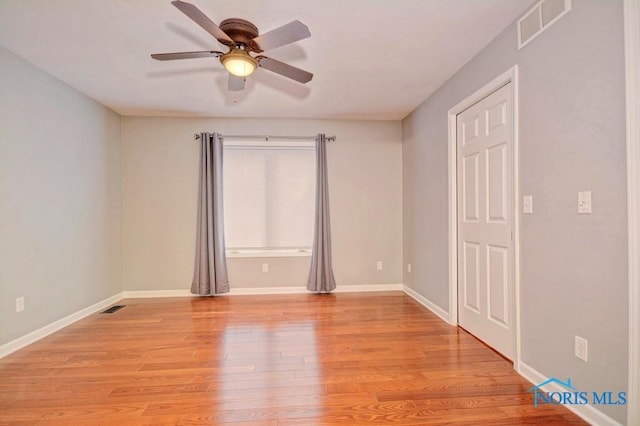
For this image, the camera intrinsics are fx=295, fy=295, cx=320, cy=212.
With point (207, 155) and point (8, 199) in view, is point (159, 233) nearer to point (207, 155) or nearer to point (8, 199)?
point (207, 155)

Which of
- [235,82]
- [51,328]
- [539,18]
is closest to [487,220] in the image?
[539,18]

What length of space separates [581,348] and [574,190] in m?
0.92

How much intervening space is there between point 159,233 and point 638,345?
15.9ft

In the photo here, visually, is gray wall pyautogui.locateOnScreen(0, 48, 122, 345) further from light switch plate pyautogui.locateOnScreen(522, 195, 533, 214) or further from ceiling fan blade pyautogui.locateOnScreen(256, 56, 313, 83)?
light switch plate pyautogui.locateOnScreen(522, 195, 533, 214)

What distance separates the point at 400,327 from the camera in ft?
10.2

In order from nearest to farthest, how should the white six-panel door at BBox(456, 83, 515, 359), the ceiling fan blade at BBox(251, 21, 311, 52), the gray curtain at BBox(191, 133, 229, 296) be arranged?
the ceiling fan blade at BBox(251, 21, 311, 52) → the white six-panel door at BBox(456, 83, 515, 359) → the gray curtain at BBox(191, 133, 229, 296)

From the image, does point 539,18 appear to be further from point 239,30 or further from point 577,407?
point 577,407

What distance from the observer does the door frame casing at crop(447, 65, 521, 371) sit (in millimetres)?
2186

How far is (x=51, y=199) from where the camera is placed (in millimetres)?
3018

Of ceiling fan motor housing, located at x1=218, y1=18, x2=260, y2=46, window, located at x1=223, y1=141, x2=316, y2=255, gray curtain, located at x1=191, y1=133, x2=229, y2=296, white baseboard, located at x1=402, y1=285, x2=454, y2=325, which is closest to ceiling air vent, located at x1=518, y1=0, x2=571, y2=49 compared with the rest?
ceiling fan motor housing, located at x1=218, y1=18, x2=260, y2=46

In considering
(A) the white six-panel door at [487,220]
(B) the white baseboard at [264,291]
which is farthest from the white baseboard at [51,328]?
(A) the white six-panel door at [487,220]

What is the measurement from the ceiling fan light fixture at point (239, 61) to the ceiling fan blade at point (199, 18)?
8 centimetres

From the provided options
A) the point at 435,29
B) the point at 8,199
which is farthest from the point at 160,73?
the point at 435,29

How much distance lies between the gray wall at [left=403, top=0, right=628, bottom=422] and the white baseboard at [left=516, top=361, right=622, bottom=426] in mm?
41
